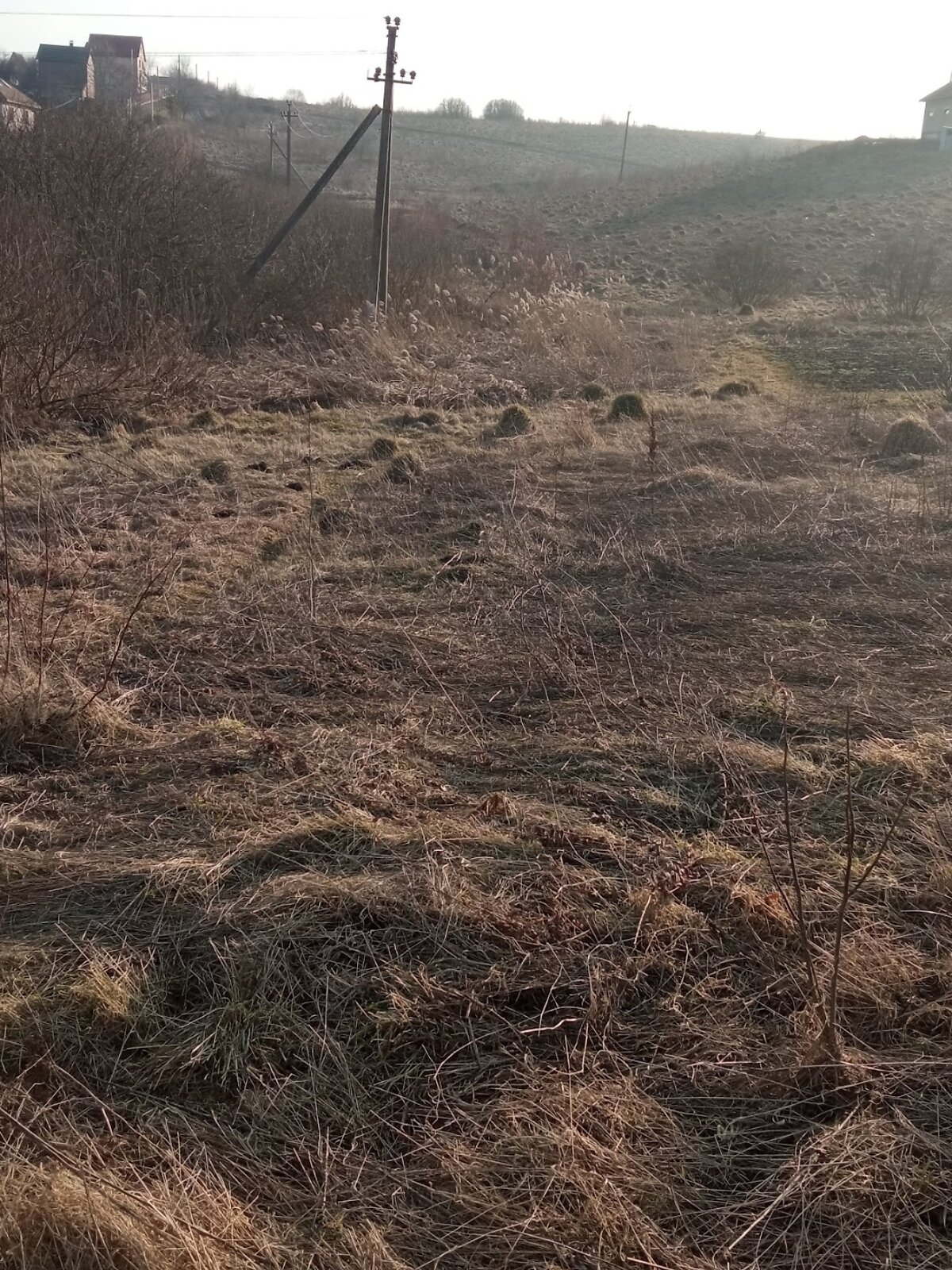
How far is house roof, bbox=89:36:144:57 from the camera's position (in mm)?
59688

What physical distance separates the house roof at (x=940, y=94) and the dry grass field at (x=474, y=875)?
171 ft

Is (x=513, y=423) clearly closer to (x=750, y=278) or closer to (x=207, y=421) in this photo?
(x=207, y=421)

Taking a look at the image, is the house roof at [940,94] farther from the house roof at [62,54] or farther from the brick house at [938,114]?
the house roof at [62,54]

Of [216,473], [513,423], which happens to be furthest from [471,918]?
[513,423]

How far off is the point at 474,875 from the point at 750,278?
80.6ft

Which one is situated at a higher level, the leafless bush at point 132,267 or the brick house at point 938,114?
the brick house at point 938,114

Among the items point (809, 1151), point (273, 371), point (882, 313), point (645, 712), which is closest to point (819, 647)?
point (645, 712)

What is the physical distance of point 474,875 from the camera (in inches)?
109

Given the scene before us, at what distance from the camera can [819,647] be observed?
15.2 feet

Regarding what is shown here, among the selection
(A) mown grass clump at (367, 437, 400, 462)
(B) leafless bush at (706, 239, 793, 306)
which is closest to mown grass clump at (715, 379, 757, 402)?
(A) mown grass clump at (367, 437, 400, 462)

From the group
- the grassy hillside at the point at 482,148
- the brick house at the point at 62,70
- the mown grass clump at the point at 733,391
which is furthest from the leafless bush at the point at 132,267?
the brick house at the point at 62,70

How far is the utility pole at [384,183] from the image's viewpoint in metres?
14.6

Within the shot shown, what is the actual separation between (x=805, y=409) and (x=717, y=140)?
74.2 m

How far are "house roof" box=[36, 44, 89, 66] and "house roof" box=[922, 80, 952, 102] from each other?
146 ft
